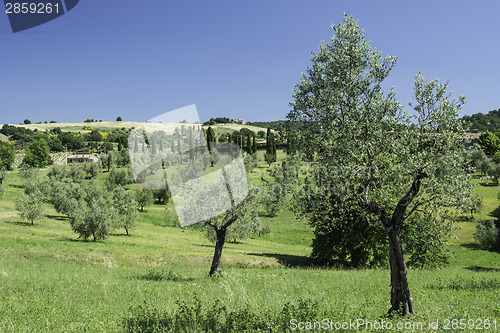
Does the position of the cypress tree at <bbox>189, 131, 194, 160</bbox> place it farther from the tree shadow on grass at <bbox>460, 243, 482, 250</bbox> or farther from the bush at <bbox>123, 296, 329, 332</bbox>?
the bush at <bbox>123, 296, 329, 332</bbox>

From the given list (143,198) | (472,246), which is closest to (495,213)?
(472,246)

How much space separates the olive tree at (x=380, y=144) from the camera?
419 inches

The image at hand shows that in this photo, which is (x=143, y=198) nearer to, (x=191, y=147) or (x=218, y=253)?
(x=218, y=253)

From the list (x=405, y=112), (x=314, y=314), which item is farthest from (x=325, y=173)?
(x=314, y=314)

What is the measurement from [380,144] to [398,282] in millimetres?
4834

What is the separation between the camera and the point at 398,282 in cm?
1092

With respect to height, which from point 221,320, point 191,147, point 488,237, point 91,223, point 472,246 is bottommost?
point 472,246

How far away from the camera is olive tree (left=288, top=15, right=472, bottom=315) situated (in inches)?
419

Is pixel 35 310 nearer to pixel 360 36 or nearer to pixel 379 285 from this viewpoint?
pixel 360 36

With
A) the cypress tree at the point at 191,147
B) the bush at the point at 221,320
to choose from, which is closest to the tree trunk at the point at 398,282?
the bush at the point at 221,320

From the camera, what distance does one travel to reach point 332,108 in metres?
11.1

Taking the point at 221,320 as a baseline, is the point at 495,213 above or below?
below

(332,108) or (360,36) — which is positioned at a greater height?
(360,36)

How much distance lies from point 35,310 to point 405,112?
46.1ft
